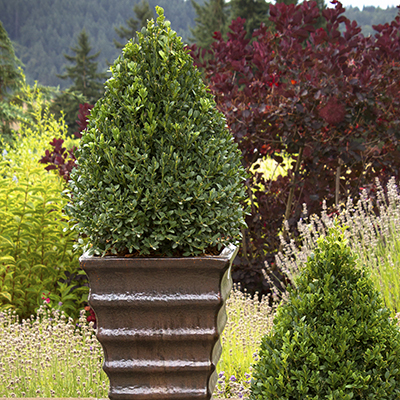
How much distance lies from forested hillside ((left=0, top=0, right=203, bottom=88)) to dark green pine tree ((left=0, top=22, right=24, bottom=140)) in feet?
129

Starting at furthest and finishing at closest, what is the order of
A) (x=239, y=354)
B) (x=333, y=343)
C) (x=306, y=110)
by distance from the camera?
(x=306, y=110) → (x=239, y=354) → (x=333, y=343)

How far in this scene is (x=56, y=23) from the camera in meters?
60.4

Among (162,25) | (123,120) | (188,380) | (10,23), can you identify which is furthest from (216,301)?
(10,23)

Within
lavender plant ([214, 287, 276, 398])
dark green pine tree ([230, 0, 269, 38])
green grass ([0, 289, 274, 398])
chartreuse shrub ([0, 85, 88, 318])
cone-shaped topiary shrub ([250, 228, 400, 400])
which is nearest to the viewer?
cone-shaped topiary shrub ([250, 228, 400, 400])

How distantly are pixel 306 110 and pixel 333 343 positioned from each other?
3.10 metres

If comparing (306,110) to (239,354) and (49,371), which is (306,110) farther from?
(49,371)

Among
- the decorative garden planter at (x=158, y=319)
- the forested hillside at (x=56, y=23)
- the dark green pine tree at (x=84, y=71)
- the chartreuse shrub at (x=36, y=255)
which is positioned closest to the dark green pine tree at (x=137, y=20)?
the dark green pine tree at (x=84, y=71)

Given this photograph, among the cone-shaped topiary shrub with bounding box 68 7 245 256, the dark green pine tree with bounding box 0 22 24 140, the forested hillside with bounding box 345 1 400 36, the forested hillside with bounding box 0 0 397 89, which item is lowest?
the cone-shaped topiary shrub with bounding box 68 7 245 256

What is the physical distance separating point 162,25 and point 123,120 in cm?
52

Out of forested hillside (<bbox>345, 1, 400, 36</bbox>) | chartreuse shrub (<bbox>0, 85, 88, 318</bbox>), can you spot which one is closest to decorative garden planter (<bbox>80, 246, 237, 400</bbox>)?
chartreuse shrub (<bbox>0, 85, 88, 318</bbox>)

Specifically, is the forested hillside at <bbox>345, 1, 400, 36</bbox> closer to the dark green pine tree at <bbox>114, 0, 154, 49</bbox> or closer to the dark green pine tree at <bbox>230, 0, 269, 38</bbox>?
the dark green pine tree at <bbox>230, 0, 269, 38</bbox>

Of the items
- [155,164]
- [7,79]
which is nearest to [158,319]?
[155,164]

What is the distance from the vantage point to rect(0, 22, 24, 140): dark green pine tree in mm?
15109

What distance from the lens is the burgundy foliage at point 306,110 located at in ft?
14.6
